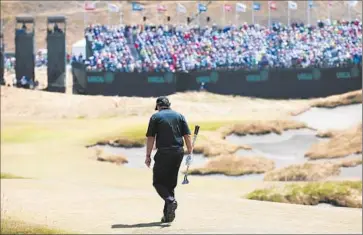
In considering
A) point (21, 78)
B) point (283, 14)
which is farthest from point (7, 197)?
point (283, 14)

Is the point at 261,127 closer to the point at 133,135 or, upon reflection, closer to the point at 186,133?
the point at 133,135

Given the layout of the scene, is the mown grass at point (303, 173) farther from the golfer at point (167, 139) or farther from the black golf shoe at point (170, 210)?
the golfer at point (167, 139)

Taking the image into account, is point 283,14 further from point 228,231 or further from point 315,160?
point 228,231

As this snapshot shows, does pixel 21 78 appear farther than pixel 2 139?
Yes

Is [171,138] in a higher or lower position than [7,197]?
higher

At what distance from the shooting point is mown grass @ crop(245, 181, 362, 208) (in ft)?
78.2

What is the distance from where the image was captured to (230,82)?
927 inches

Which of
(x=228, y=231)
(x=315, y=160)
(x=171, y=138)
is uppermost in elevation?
(x=171, y=138)

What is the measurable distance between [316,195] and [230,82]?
3.57m

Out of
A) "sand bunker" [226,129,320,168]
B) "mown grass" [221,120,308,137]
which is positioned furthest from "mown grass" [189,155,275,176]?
"mown grass" [221,120,308,137]

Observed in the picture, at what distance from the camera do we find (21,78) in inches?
1754

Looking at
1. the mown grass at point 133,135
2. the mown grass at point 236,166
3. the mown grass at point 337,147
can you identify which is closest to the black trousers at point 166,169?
the mown grass at point 133,135

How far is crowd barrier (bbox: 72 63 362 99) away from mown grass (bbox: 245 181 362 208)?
7.79 ft

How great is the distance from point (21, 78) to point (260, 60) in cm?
1965
